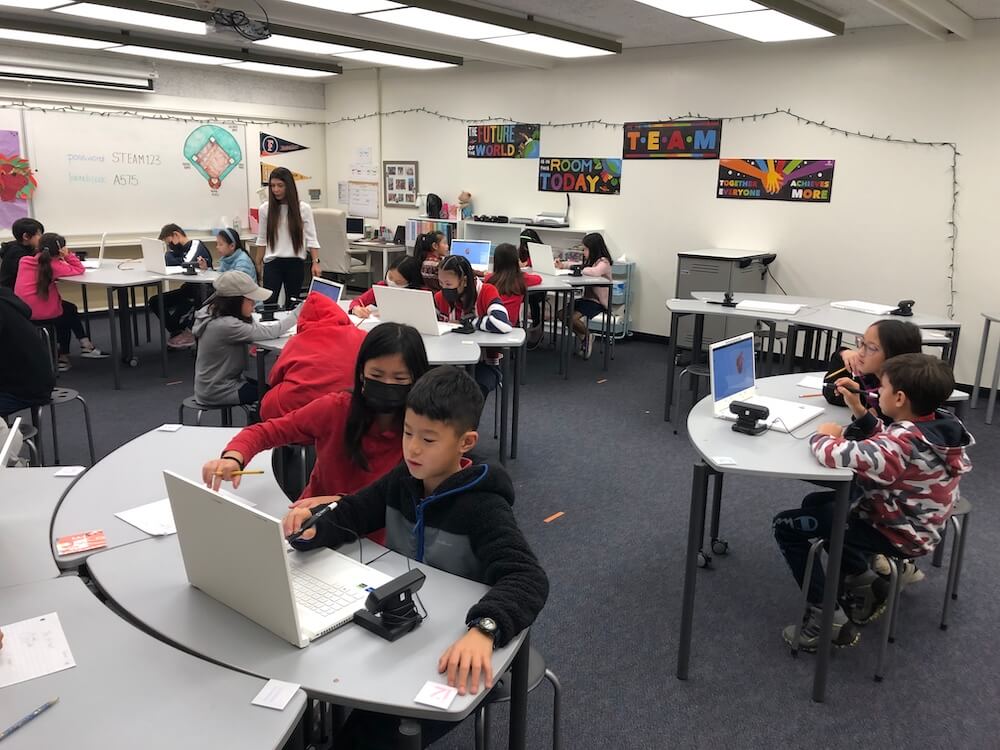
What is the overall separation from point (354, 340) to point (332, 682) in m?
1.87

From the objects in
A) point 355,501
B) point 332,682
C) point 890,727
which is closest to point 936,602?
point 890,727

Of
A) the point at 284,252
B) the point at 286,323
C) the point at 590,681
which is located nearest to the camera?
the point at 590,681

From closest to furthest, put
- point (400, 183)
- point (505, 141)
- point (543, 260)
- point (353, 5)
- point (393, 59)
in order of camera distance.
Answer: point (353, 5), point (543, 260), point (393, 59), point (505, 141), point (400, 183)

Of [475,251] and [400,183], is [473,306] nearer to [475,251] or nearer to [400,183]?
[475,251]

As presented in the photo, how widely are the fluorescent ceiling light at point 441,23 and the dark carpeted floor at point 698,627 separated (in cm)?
319

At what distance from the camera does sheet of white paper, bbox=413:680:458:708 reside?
129 centimetres

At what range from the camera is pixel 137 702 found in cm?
128

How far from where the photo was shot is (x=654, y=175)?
24.3 feet

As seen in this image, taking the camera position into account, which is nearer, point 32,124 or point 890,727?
point 890,727

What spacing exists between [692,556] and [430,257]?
139 inches

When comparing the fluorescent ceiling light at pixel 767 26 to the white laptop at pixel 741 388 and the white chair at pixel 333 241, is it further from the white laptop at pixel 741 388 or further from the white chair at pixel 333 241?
the white chair at pixel 333 241

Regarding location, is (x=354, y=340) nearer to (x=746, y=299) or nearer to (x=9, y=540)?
(x=9, y=540)

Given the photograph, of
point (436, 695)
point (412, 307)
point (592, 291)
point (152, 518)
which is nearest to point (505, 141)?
point (592, 291)

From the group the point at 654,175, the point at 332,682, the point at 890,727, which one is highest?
the point at 654,175
